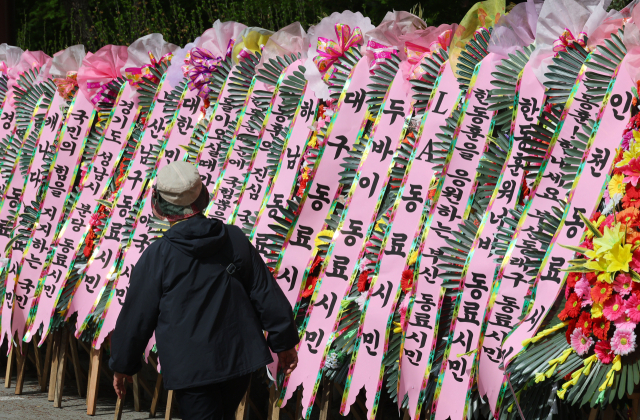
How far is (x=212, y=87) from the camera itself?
395 cm

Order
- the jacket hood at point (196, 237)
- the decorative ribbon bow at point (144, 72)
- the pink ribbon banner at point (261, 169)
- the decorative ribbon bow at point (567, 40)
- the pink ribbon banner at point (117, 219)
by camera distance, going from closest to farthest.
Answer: the jacket hood at point (196, 237) → the decorative ribbon bow at point (567, 40) → the pink ribbon banner at point (261, 169) → the pink ribbon banner at point (117, 219) → the decorative ribbon bow at point (144, 72)

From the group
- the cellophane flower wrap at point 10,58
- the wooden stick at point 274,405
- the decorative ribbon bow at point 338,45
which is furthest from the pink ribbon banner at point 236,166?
the cellophane flower wrap at point 10,58

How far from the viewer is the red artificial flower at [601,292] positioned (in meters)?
2.33

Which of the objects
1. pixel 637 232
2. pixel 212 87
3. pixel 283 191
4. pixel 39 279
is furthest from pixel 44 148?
pixel 637 232

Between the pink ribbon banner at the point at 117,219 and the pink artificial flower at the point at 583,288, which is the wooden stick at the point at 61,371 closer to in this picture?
the pink ribbon banner at the point at 117,219

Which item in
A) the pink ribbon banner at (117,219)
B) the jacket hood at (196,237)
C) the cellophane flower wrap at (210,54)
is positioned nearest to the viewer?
the jacket hood at (196,237)

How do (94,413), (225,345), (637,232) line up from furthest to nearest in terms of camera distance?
(94,413), (225,345), (637,232)

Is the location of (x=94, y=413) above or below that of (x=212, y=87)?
below

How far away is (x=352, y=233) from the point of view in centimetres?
317

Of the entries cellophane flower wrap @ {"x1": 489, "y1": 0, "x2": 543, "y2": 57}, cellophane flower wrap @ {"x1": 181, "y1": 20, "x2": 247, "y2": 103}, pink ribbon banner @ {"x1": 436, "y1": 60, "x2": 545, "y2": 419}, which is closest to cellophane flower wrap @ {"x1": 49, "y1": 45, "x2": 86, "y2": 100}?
cellophane flower wrap @ {"x1": 181, "y1": 20, "x2": 247, "y2": 103}

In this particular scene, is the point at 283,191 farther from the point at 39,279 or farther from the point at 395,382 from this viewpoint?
the point at 39,279

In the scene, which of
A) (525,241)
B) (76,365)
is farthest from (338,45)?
(76,365)

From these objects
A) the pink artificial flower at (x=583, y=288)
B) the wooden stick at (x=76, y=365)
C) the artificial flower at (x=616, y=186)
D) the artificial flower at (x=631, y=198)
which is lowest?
the wooden stick at (x=76, y=365)

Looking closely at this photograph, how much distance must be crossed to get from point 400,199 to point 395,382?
Result: 691 millimetres
